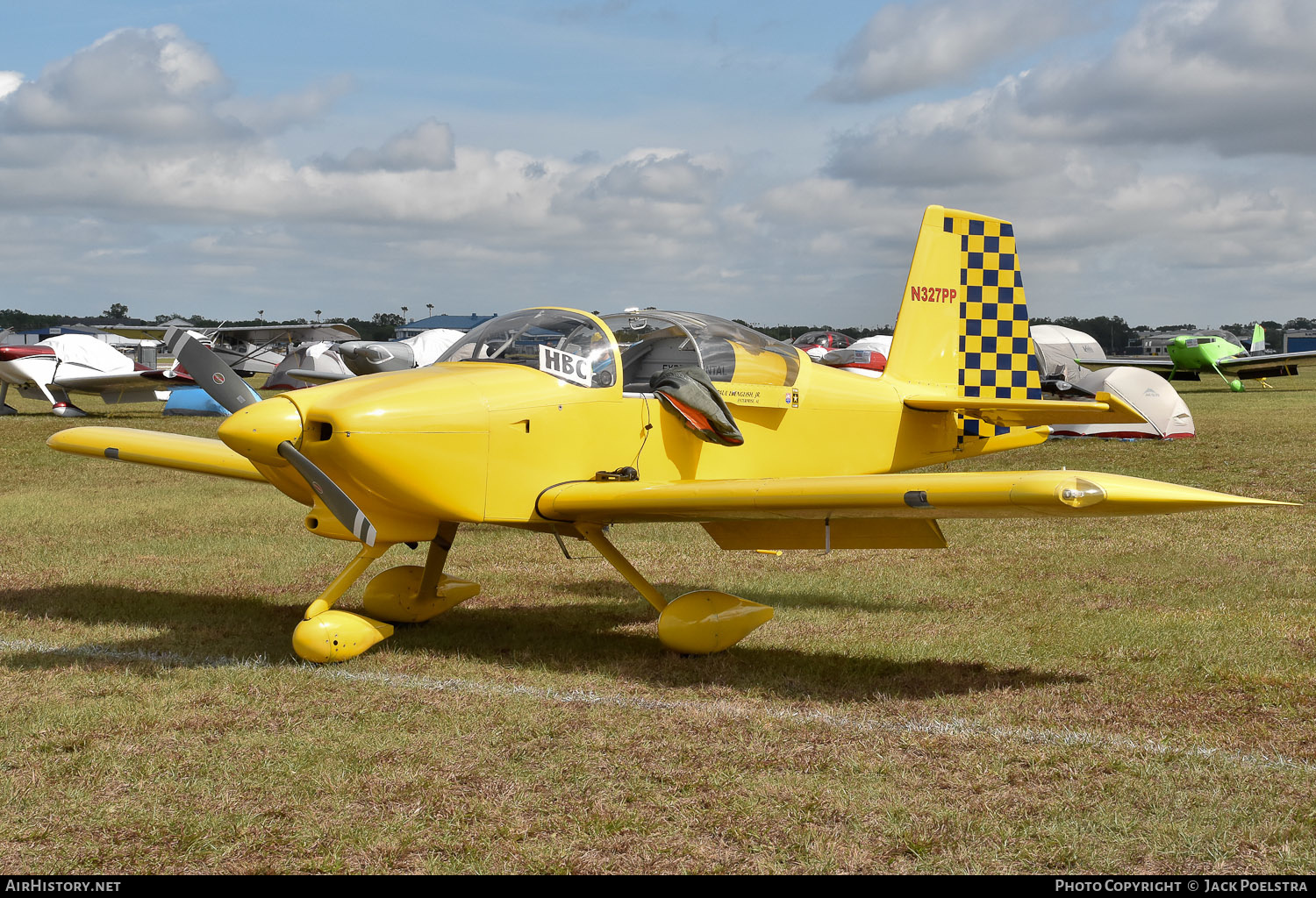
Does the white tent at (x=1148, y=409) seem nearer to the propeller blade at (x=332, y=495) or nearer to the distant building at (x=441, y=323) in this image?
the propeller blade at (x=332, y=495)

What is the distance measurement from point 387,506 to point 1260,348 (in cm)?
6526

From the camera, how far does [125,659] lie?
6211mm

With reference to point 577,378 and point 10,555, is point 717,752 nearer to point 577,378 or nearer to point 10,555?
point 577,378

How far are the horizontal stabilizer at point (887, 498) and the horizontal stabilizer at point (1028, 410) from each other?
215cm

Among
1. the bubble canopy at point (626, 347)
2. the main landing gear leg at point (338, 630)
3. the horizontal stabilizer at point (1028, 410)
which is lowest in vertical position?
the main landing gear leg at point (338, 630)

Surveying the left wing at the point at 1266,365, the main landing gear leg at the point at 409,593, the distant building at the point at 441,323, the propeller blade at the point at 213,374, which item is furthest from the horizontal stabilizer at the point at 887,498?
the distant building at the point at 441,323

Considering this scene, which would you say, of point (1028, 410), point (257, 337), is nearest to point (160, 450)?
point (1028, 410)

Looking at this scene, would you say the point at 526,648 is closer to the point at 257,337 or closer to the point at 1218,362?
the point at 1218,362

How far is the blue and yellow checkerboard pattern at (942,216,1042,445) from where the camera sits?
8.70 meters

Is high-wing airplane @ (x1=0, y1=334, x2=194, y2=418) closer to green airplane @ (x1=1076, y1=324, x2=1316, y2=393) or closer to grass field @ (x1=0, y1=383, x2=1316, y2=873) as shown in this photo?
grass field @ (x1=0, y1=383, x2=1316, y2=873)

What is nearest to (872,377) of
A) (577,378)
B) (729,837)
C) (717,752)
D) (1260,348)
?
(577,378)

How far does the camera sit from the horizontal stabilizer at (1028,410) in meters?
7.64

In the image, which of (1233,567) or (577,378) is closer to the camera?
(577,378)

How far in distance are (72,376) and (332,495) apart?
81.7 ft
